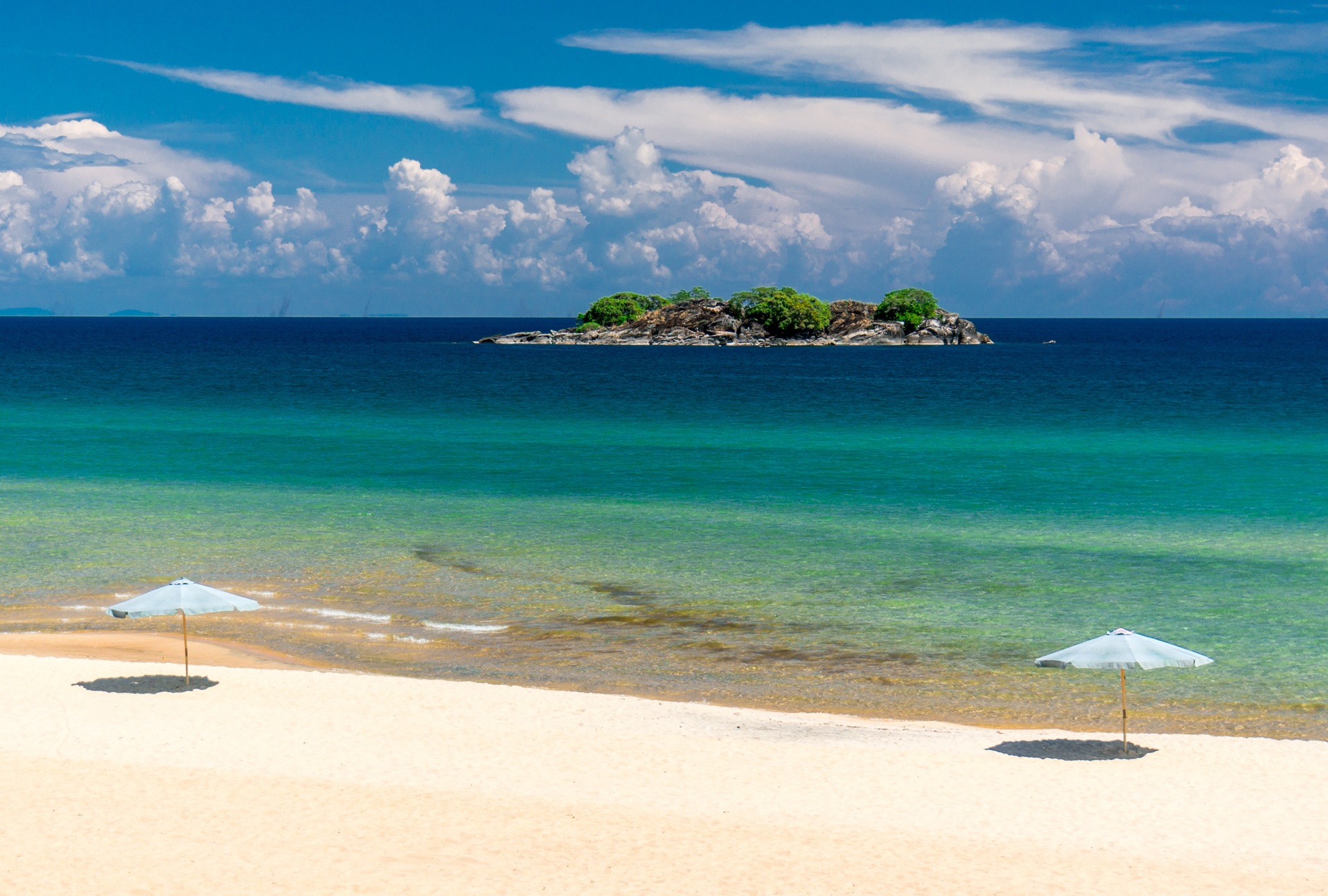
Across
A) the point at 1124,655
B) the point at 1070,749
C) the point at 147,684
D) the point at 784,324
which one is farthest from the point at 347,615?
the point at 784,324

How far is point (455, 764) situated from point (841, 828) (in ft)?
19.7

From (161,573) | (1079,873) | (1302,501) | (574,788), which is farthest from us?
(1302,501)

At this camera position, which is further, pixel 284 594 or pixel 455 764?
pixel 284 594

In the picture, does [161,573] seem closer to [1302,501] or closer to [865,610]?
[865,610]

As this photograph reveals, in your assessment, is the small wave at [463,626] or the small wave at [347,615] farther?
the small wave at [347,615]

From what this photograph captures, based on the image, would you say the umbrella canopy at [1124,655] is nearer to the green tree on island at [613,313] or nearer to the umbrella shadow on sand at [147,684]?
the umbrella shadow on sand at [147,684]

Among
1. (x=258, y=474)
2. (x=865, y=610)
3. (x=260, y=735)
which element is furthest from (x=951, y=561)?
(x=258, y=474)

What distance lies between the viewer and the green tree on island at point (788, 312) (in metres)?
176

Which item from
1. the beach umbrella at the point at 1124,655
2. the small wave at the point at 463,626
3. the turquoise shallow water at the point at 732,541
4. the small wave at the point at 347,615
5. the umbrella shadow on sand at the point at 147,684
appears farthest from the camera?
the small wave at the point at 347,615

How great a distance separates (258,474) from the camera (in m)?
50.7

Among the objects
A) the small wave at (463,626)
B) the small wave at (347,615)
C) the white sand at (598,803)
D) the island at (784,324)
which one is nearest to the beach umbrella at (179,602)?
the white sand at (598,803)

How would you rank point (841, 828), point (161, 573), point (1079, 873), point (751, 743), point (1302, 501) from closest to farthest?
point (1079, 873) → point (841, 828) → point (751, 743) → point (161, 573) → point (1302, 501)

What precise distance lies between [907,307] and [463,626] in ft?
545

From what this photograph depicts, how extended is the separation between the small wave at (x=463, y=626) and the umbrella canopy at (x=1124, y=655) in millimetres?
13603
